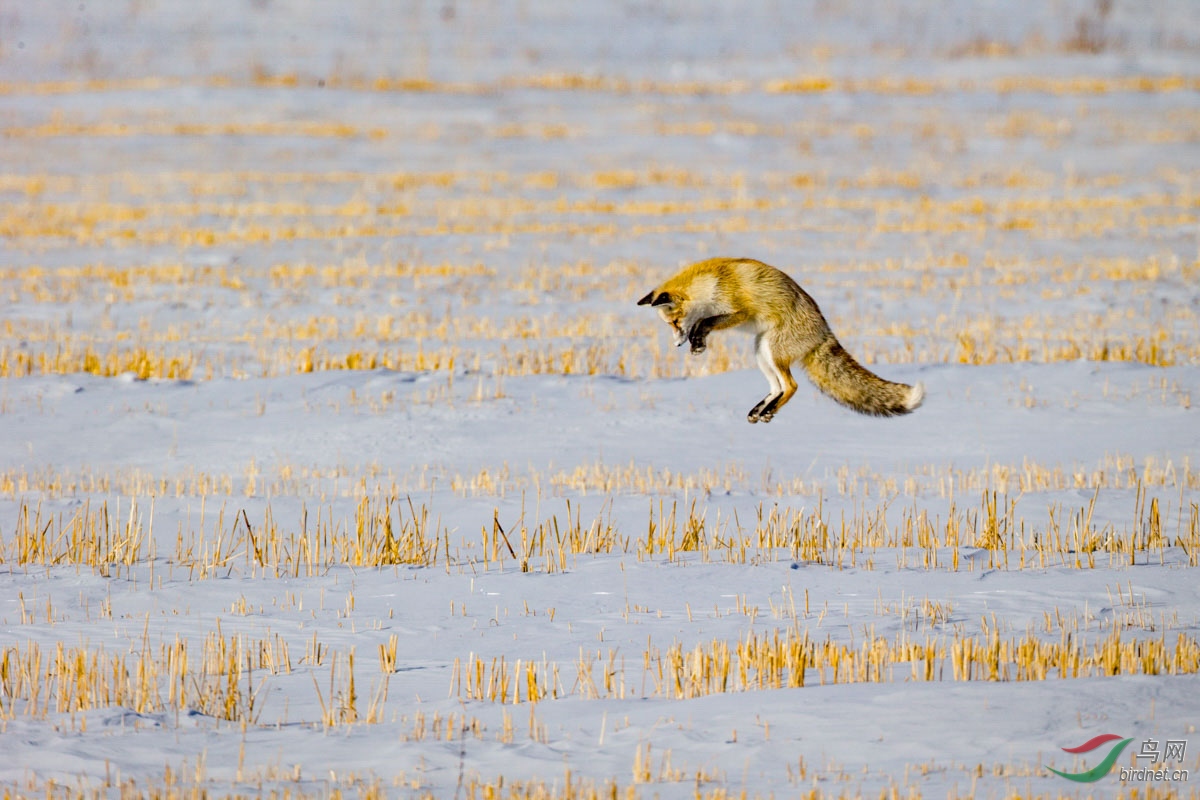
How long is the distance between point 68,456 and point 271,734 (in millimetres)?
7392

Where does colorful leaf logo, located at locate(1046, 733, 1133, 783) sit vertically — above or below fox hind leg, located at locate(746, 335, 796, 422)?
below

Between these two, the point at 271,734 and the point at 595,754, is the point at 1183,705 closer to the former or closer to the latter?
the point at 595,754

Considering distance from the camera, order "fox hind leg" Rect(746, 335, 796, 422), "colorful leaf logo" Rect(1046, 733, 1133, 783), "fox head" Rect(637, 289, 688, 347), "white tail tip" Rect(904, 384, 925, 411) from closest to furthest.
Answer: "colorful leaf logo" Rect(1046, 733, 1133, 783), "white tail tip" Rect(904, 384, 925, 411), "fox hind leg" Rect(746, 335, 796, 422), "fox head" Rect(637, 289, 688, 347)

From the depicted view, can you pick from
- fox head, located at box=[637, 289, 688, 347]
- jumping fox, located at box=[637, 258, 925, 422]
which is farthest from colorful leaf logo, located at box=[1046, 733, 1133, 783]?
fox head, located at box=[637, 289, 688, 347]

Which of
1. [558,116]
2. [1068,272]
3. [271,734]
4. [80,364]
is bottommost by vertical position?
[271,734]

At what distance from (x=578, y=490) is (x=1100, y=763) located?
20.2ft

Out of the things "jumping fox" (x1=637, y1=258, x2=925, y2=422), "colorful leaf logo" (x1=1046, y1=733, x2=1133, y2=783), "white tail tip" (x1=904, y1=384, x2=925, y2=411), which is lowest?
"colorful leaf logo" (x1=1046, y1=733, x2=1133, y2=783)

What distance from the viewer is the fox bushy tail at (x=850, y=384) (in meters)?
8.59

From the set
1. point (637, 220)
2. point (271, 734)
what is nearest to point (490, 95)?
point (637, 220)

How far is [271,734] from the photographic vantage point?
5.53m

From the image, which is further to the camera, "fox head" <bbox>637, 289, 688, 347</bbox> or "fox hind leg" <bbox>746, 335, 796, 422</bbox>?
"fox head" <bbox>637, 289, 688, 347</bbox>

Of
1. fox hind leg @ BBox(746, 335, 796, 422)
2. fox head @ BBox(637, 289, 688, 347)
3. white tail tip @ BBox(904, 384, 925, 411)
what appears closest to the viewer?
white tail tip @ BBox(904, 384, 925, 411)

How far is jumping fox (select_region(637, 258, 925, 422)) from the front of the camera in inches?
335

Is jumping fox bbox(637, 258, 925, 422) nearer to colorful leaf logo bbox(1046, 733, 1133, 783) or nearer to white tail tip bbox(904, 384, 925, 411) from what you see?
white tail tip bbox(904, 384, 925, 411)
